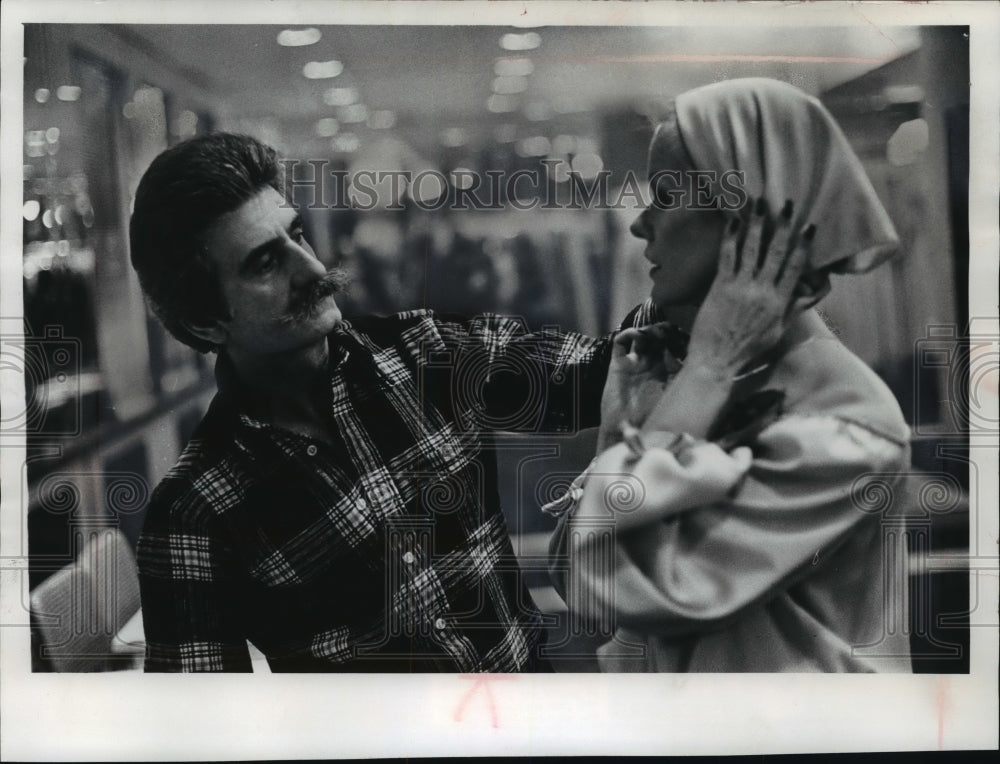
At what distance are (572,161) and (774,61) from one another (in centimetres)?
76

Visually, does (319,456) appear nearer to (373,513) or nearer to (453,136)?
(373,513)

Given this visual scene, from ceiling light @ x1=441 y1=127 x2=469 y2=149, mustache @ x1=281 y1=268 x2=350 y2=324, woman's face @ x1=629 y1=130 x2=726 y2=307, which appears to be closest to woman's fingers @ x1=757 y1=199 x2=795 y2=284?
woman's face @ x1=629 y1=130 x2=726 y2=307

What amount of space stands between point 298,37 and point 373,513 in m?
1.62

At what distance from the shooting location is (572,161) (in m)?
3.06

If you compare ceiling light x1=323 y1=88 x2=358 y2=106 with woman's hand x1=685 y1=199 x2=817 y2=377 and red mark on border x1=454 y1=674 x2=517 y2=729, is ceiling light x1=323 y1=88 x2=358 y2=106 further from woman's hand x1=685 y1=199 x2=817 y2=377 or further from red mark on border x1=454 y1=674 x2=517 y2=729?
red mark on border x1=454 y1=674 x2=517 y2=729

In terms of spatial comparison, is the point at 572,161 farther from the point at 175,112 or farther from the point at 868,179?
the point at 175,112

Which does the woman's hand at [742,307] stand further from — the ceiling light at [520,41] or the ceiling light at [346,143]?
the ceiling light at [346,143]

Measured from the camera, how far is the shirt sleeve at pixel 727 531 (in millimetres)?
3008

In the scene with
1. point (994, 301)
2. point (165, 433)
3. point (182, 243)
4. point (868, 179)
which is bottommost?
point (165, 433)

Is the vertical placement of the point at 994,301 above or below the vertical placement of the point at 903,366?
above

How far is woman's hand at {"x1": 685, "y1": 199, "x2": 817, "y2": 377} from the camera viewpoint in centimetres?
300

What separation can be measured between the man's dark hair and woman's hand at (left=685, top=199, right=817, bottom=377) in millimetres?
1514

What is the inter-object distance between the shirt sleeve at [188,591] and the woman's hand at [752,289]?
176cm

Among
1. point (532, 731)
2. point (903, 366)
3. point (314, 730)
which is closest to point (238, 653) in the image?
point (314, 730)
